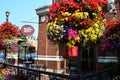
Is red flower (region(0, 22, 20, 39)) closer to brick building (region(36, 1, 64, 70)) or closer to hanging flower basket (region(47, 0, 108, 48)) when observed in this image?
hanging flower basket (region(47, 0, 108, 48))

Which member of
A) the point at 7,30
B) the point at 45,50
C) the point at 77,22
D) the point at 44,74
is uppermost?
the point at 7,30

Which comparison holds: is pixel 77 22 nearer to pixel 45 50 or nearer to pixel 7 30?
pixel 7 30

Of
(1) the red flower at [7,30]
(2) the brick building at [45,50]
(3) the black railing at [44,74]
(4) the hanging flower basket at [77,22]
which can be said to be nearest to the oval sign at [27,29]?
(2) the brick building at [45,50]

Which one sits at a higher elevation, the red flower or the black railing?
the red flower

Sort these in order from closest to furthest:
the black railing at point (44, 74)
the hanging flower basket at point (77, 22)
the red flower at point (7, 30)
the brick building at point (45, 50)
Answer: the black railing at point (44, 74) → the hanging flower basket at point (77, 22) → the red flower at point (7, 30) → the brick building at point (45, 50)

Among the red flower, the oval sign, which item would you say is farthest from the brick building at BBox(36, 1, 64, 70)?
the red flower

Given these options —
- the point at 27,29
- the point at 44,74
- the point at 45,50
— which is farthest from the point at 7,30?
the point at 44,74

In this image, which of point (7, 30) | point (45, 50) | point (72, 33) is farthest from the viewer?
point (45, 50)

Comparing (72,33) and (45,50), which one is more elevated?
(72,33)

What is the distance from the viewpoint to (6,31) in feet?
50.4

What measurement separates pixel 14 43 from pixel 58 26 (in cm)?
677

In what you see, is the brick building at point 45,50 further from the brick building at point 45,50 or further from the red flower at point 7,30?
the red flower at point 7,30

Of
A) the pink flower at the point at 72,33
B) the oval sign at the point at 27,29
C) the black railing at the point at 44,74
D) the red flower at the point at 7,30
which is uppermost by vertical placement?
the oval sign at the point at 27,29

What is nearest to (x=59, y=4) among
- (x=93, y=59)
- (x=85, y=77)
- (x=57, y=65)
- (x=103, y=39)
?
(x=103, y=39)
